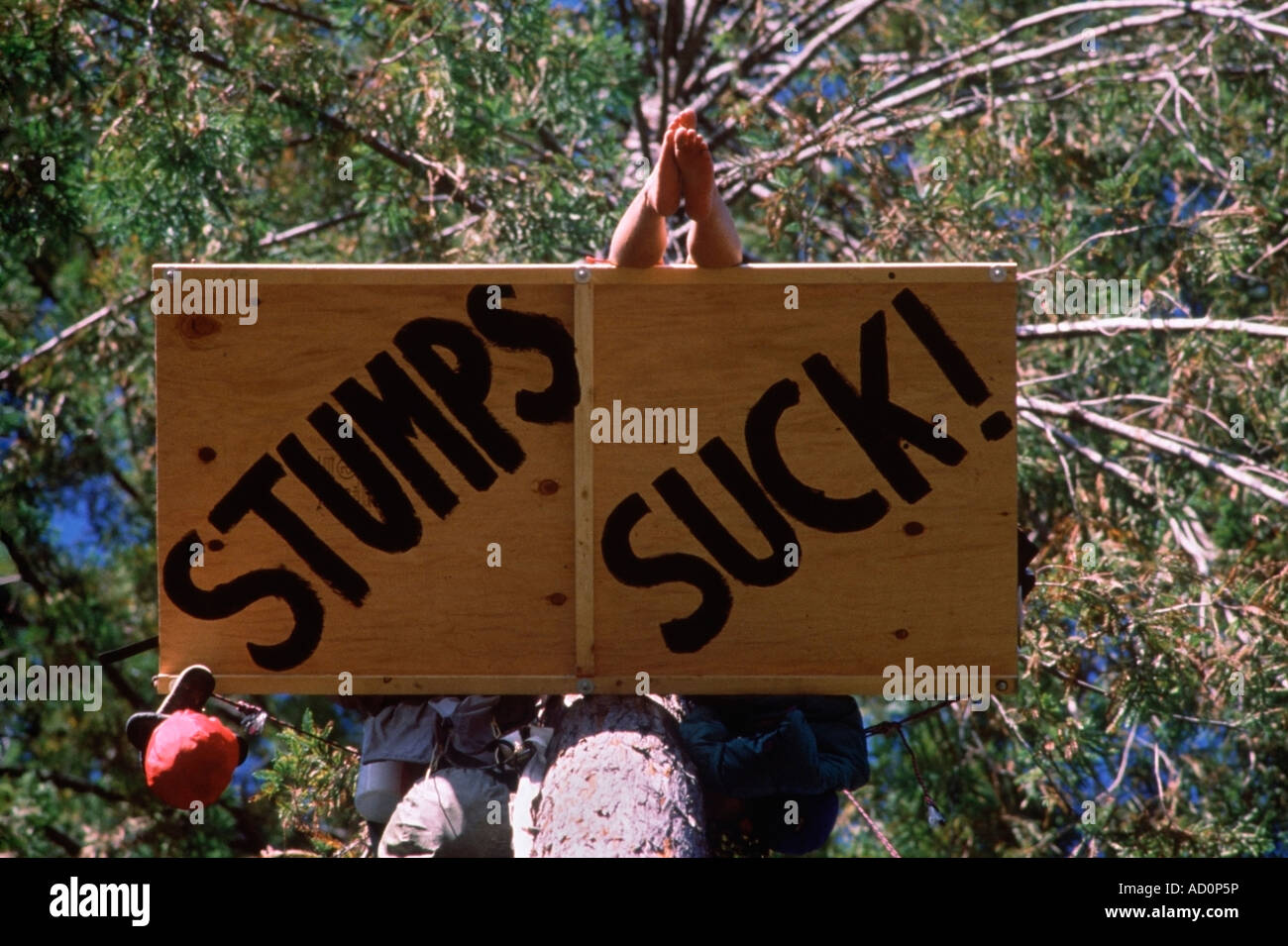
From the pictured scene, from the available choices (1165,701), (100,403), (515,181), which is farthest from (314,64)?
(1165,701)

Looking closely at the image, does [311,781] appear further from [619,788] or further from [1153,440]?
[1153,440]

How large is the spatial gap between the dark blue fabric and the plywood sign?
15 centimetres

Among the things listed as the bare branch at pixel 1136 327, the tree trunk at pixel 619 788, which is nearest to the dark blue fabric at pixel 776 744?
the tree trunk at pixel 619 788

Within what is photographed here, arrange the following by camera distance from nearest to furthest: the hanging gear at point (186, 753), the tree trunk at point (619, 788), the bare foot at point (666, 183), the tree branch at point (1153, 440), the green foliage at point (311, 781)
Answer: the tree trunk at point (619, 788) < the hanging gear at point (186, 753) < the bare foot at point (666, 183) < the green foliage at point (311, 781) < the tree branch at point (1153, 440)

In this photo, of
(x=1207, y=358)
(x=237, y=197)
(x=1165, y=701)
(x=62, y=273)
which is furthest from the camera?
(x=62, y=273)

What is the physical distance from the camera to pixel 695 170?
153 inches

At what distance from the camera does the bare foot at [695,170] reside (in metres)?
3.85

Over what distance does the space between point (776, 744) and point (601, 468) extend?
32.6 inches

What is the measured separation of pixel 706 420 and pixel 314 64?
4.41 m

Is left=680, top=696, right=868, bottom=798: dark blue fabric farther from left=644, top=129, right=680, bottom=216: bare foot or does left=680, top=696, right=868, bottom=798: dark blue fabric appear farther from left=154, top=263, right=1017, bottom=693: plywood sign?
left=644, top=129, right=680, bottom=216: bare foot

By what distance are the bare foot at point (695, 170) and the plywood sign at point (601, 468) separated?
0.60ft

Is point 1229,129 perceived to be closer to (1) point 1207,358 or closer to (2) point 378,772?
(1) point 1207,358

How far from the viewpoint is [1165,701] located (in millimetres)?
6570

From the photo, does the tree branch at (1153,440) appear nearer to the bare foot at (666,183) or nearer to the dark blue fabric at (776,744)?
the dark blue fabric at (776,744)
